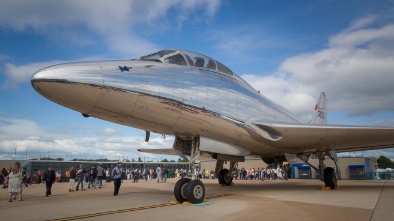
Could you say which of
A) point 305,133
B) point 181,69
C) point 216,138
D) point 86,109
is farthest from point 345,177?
point 86,109

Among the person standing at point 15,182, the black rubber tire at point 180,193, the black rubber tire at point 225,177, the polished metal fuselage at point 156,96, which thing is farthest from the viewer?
the black rubber tire at point 225,177

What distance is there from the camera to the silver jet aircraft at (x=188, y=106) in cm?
727

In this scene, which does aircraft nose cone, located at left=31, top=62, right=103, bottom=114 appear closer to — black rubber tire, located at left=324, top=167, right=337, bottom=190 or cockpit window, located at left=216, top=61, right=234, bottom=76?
cockpit window, located at left=216, top=61, right=234, bottom=76

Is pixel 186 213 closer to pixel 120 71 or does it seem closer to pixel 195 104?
pixel 195 104

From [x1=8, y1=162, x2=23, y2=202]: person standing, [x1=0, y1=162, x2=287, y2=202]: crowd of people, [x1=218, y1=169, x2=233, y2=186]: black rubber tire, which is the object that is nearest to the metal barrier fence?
[x1=0, y1=162, x2=287, y2=202]: crowd of people

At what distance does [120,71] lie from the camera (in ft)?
25.4

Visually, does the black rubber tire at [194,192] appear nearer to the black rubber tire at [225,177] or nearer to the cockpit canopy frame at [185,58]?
the cockpit canopy frame at [185,58]

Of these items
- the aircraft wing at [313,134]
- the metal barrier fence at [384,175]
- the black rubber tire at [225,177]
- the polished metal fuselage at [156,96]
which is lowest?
the metal barrier fence at [384,175]

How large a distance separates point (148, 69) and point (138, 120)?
4.93 feet

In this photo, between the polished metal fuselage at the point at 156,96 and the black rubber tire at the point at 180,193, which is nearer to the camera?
the polished metal fuselage at the point at 156,96

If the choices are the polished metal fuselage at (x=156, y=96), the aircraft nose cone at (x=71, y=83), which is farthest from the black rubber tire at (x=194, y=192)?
the aircraft nose cone at (x=71, y=83)

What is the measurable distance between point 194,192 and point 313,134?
5.48 metres

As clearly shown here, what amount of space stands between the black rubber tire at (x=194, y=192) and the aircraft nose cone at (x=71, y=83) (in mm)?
3727

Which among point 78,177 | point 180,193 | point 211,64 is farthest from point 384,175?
point 78,177
